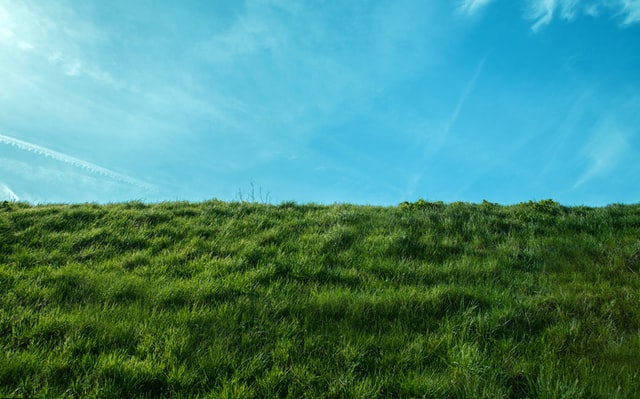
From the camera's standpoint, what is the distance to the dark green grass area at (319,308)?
13.3ft

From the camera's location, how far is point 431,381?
13.1 feet

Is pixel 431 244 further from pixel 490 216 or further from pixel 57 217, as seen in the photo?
pixel 57 217

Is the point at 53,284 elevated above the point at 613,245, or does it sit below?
below

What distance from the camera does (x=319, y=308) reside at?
5617 millimetres

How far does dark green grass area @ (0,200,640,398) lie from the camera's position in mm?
4062

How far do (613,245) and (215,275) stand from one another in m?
8.46

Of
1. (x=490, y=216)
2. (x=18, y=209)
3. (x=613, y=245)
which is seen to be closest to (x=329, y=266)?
(x=490, y=216)

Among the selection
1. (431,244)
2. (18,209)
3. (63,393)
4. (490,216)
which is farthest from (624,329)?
(18,209)

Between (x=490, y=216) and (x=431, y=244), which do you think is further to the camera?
(x=490, y=216)

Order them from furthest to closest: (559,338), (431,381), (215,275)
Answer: (215,275) → (559,338) → (431,381)

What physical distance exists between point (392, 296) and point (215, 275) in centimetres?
305

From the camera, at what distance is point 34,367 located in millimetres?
4113

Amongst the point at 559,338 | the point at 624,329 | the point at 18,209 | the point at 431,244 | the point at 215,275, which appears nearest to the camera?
the point at 559,338

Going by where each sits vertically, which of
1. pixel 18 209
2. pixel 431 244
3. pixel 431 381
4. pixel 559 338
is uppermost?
pixel 18 209
